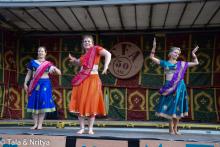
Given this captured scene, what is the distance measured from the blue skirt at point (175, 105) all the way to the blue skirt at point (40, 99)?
5.52 feet

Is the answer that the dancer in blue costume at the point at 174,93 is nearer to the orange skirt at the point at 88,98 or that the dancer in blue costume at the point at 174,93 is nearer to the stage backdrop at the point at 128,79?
the orange skirt at the point at 88,98

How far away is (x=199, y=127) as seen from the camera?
6.20m

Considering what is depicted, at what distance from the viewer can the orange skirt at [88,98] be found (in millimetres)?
4902

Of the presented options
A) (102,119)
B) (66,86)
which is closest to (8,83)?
(66,86)

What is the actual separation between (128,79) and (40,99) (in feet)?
8.08

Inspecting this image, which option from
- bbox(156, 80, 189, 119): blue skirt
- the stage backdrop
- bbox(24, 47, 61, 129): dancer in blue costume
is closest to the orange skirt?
bbox(24, 47, 61, 129): dancer in blue costume

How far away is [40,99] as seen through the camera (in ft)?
17.8

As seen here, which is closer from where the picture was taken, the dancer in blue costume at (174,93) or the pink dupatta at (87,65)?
the pink dupatta at (87,65)

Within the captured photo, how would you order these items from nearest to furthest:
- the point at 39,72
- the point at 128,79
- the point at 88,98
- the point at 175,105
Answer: the point at 88,98 → the point at 175,105 → the point at 39,72 → the point at 128,79

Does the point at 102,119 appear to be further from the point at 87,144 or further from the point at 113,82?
the point at 87,144

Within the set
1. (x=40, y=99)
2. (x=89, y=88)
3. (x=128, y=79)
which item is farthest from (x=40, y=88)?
(x=128, y=79)

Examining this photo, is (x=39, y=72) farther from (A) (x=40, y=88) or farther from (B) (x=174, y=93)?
(B) (x=174, y=93)

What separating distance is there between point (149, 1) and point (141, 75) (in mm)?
2186

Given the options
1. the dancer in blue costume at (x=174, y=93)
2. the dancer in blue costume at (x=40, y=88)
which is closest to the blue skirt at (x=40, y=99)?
the dancer in blue costume at (x=40, y=88)
